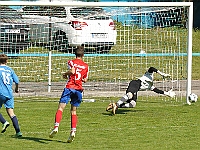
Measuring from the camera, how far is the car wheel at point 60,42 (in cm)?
2041

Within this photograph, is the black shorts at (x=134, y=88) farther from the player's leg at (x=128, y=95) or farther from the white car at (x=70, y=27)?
the white car at (x=70, y=27)

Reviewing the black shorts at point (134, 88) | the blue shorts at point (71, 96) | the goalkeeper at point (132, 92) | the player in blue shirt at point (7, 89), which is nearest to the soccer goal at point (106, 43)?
the goalkeeper at point (132, 92)

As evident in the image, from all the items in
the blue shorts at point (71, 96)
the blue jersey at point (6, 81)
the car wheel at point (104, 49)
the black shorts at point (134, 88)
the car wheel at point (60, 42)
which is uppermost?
the car wheel at point (60, 42)

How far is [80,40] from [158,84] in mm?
2712

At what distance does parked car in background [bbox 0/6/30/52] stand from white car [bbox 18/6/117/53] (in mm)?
202

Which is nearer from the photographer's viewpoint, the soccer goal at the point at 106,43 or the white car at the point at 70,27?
the soccer goal at the point at 106,43

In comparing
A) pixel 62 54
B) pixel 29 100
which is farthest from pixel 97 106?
pixel 62 54

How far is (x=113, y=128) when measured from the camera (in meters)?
13.4

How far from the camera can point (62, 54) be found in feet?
68.3

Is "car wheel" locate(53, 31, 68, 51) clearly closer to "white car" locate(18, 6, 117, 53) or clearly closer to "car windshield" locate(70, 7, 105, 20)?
"white car" locate(18, 6, 117, 53)

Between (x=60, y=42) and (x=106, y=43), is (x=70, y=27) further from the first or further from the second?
(x=106, y=43)

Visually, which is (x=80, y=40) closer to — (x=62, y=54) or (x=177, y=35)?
(x=62, y=54)

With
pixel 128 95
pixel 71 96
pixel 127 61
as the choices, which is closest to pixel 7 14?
pixel 127 61

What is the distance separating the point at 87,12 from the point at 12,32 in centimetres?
231
